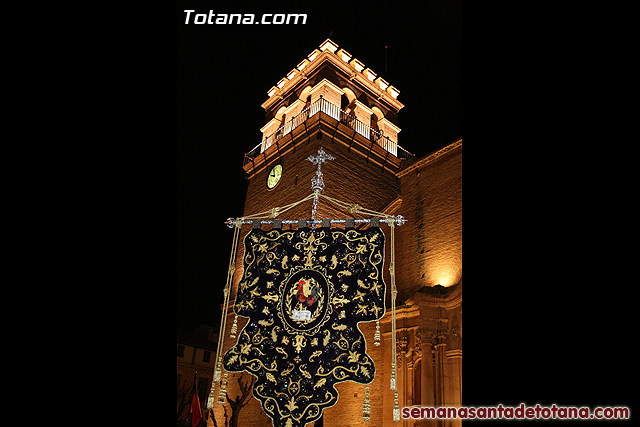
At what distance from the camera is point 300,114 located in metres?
17.1

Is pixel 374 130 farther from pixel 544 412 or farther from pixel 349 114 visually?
pixel 544 412

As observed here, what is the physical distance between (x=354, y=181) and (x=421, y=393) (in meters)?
7.94

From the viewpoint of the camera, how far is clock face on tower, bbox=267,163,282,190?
1739 centimetres

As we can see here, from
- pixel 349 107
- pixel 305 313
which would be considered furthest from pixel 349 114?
pixel 305 313

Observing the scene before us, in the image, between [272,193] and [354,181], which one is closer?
[354,181]

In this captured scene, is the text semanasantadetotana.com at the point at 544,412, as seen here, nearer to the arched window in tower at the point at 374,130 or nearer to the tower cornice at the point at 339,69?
the arched window in tower at the point at 374,130

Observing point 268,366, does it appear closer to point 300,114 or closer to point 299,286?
point 299,286

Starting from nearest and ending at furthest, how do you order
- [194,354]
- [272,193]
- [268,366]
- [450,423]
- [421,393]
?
[268,366]
[450,423]
[421,393]
[272,193]
[194,354]

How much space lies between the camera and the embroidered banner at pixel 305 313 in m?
5.39

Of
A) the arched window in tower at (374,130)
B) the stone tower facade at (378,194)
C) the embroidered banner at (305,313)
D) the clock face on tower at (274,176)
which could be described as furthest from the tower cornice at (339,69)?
the embroidered banner at (305,313)

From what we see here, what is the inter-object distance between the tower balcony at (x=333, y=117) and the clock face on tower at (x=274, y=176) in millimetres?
1066

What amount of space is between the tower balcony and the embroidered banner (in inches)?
413

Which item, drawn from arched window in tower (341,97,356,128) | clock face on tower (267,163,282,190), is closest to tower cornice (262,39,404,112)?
arched window in tower (341,97,356,128)

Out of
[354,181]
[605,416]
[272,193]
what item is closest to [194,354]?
[272,193]
